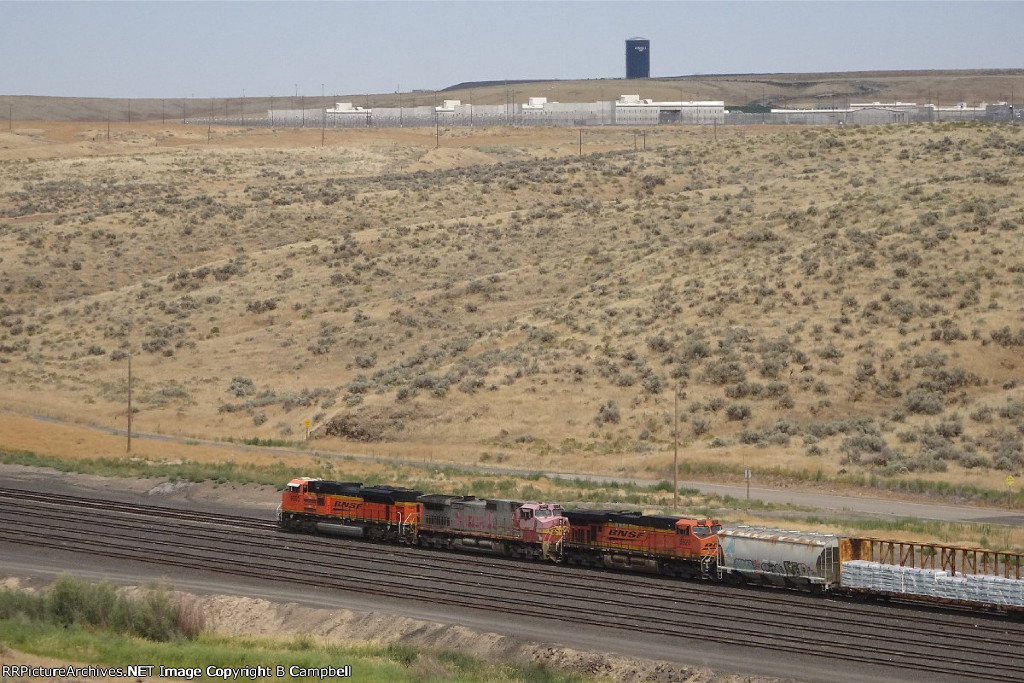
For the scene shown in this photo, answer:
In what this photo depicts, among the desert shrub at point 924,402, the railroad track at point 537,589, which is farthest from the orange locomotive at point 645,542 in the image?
the desert shrub at point 924,402

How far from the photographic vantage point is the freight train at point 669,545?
3238cm

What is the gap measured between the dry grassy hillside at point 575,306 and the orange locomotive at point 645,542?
60.3ft

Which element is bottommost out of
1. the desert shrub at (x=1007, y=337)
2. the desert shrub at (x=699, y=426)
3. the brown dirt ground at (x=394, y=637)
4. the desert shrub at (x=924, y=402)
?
the desert shrub at (x=699, y=426)

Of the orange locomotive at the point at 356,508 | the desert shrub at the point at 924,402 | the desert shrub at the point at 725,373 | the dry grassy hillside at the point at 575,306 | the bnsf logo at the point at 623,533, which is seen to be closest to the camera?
the bnsf logo at the point at 623,533

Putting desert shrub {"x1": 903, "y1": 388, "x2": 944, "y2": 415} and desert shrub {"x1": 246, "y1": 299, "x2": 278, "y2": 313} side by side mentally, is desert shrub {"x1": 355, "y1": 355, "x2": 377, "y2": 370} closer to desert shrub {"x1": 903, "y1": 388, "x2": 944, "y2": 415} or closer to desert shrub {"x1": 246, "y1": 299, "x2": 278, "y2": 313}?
desert shrub {"x1": 246, "y1": 299, "x2": 278, "y2": 313}

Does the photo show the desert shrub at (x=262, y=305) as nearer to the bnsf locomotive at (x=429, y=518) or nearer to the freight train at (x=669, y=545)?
the freight train at (x=669, y=545)

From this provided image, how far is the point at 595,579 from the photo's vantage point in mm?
36219

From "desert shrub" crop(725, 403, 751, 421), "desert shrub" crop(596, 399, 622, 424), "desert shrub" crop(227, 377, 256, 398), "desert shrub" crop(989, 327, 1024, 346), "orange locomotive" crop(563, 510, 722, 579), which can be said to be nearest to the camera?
"orange locomotive" crop(563, 510, 722, 579)

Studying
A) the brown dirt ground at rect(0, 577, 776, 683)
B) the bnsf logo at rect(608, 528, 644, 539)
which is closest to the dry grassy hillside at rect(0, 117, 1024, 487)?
the bnsf logo at rect(608, 528, 644, 539)

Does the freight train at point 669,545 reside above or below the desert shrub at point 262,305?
below

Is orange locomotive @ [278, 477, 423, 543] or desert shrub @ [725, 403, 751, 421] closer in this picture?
→ orange locomotive @ [278, 477, 423, 543]

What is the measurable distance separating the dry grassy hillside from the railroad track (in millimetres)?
19037

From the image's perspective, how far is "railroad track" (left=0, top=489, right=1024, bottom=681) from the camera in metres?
28.7

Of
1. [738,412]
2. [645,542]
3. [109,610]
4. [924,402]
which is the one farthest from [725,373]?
[109,610]
